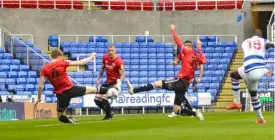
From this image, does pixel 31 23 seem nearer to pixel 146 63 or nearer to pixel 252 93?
pixel 146 63

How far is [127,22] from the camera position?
53250 mm

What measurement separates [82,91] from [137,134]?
5.56 metres

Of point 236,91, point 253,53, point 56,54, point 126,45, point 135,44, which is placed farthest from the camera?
point 135,44

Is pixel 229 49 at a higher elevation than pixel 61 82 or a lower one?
higher

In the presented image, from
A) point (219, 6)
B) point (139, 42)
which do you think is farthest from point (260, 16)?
point (139, 42)

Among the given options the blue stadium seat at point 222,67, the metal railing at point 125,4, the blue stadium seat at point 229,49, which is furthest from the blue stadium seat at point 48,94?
the blue stadium seat at point 229,49

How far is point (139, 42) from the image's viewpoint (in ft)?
167

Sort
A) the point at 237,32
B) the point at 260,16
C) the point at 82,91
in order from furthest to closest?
the point at 260,16 → the point at 237,32 → the point at 82,91

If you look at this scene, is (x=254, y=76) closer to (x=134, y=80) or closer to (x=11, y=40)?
(x=134, y=80)

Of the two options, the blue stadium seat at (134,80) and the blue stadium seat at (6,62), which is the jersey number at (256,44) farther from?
the blue stadium seat at (6,62)

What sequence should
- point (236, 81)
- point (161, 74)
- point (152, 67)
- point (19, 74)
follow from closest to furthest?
point (236, 81) < point (19, 74) < point (161, 74) < point (152, 67)

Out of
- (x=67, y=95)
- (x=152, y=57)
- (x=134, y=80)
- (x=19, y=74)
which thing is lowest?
(x=134, y=80)

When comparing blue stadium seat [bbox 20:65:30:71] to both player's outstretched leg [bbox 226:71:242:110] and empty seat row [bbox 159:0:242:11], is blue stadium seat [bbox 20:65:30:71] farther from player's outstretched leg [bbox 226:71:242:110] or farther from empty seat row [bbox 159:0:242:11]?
player's outstretched leg [bbox 226:71:242:110]

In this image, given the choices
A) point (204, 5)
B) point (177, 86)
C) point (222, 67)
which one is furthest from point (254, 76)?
point (204, 5)
